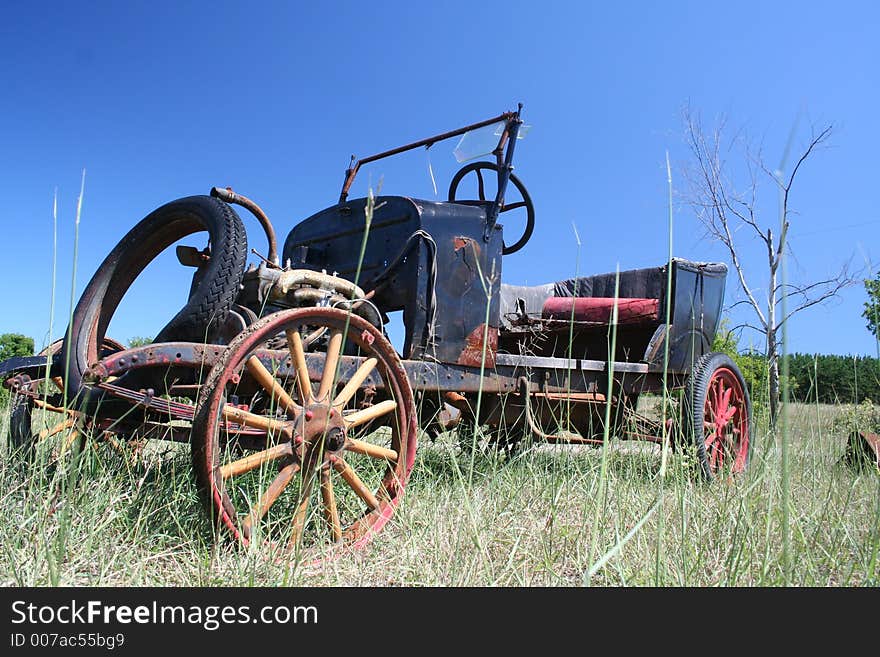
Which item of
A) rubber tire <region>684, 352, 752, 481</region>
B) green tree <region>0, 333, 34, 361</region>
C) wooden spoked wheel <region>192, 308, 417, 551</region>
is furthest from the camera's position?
green tree <region>0, 333, 34, 361</region>

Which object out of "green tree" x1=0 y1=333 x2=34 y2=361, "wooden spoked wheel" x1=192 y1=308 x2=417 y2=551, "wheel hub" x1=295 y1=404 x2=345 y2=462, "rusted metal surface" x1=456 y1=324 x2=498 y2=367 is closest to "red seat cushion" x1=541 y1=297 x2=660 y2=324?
"rusted metal surface" x1=456 y1=324 x2=498 y2=367

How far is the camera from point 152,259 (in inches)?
109

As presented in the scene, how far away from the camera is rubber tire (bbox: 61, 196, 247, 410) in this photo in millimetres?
2273

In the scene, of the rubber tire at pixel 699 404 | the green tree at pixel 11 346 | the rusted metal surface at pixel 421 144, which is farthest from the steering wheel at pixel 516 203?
the green tree at pixel 11 346

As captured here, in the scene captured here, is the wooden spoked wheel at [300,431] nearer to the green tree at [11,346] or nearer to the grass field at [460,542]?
the grass field at [460,542]

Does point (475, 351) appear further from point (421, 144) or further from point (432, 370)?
point (421, 144)

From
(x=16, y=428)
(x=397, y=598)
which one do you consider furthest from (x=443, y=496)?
(x=16, y=428)

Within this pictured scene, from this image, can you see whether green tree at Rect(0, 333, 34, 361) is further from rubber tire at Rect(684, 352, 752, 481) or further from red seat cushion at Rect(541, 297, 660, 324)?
rubber tire at Rect(684, 352, 752, 481)

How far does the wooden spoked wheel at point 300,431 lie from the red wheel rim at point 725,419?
2344 mm

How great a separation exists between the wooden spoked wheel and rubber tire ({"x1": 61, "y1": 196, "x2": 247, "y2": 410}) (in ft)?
0.91

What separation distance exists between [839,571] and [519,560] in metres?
0.98

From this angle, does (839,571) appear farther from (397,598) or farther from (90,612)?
(90,612)

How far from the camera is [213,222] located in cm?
238

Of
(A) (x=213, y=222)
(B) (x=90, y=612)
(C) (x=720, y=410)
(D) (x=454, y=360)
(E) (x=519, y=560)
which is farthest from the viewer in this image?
(C) (x=720, y=410)
